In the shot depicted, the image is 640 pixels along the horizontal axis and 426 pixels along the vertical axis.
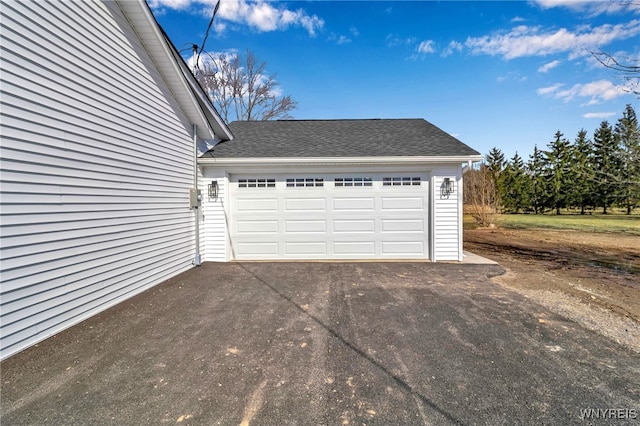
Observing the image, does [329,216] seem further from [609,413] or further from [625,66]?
[625,66]

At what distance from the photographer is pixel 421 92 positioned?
469 inches

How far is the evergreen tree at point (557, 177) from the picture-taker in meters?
25.0

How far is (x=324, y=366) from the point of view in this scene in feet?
8.38

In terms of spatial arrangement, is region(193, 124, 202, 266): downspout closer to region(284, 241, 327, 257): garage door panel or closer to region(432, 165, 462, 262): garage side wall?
region(284, 241, 327, 257): garage door panel

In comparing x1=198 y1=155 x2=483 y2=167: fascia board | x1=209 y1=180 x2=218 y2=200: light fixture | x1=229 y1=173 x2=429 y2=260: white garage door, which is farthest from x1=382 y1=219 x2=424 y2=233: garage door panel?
x1=209 y1=180 x2=218 y2=200: light fixture

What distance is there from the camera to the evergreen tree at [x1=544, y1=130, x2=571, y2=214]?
24984 mm

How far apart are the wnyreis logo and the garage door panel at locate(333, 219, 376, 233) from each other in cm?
538

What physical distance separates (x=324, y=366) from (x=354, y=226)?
4903 millimetres

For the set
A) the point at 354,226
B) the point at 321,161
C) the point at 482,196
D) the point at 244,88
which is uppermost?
the point at 244,88

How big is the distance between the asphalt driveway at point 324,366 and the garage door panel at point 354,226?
2.95m

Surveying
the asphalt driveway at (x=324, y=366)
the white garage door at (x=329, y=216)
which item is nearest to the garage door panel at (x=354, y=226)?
the white garage door at (x=329, y=216)

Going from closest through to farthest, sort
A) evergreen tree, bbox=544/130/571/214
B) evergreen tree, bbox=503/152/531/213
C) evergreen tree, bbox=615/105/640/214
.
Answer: evergreen tree, bbox=615/105/640/214 → evergreen tree, bbox=544/130/571/214 → evergreen tree, bbox=503/152/531/213

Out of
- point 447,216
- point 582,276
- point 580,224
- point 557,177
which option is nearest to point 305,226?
point 447,216

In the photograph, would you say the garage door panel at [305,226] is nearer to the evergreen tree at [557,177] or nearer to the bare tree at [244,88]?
the bare tree at [244,88]
